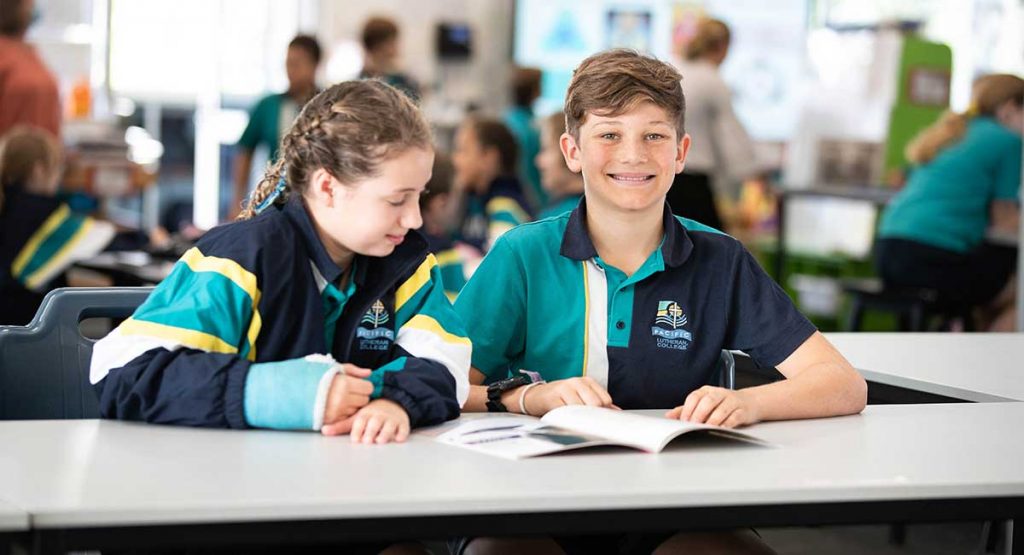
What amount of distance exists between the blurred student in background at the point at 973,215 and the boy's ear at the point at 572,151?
11.8 feet

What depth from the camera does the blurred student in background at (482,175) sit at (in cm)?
496

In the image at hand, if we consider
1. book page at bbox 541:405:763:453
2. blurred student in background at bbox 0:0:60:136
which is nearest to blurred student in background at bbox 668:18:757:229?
blurred student in background at bbox 0:0:60:136

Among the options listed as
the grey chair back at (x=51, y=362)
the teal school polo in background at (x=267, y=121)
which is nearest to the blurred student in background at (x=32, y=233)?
the teal school polo in background at (x=267, y=121)

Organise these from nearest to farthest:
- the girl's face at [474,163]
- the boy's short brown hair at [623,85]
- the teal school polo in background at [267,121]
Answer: the boy's short brown hair at [623,85] → the girl's face at [474,163] → the teal school polo in background at [267,121]

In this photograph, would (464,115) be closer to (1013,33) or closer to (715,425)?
(1013,33)

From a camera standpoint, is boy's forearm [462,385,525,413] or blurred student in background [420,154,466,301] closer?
boy's forearm [462,385,525,413]

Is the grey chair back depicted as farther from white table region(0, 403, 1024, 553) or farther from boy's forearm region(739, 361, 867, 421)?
boy's forearm region(739, 361, 867, 421)

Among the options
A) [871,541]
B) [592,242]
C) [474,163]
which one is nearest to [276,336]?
[592,242]

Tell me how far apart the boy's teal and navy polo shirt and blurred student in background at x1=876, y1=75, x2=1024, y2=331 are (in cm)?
355

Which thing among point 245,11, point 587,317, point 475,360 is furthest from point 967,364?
point 245,11

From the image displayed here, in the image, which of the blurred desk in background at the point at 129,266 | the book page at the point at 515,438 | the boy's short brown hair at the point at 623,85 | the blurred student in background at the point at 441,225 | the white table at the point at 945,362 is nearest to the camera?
the book page at the point at 515,438

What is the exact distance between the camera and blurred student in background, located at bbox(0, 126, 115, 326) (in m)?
4.22

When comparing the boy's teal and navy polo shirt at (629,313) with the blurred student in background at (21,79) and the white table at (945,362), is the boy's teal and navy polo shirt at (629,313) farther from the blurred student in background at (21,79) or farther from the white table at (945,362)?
the blurred student in background at (21,79)

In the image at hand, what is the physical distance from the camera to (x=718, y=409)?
1.75 m
